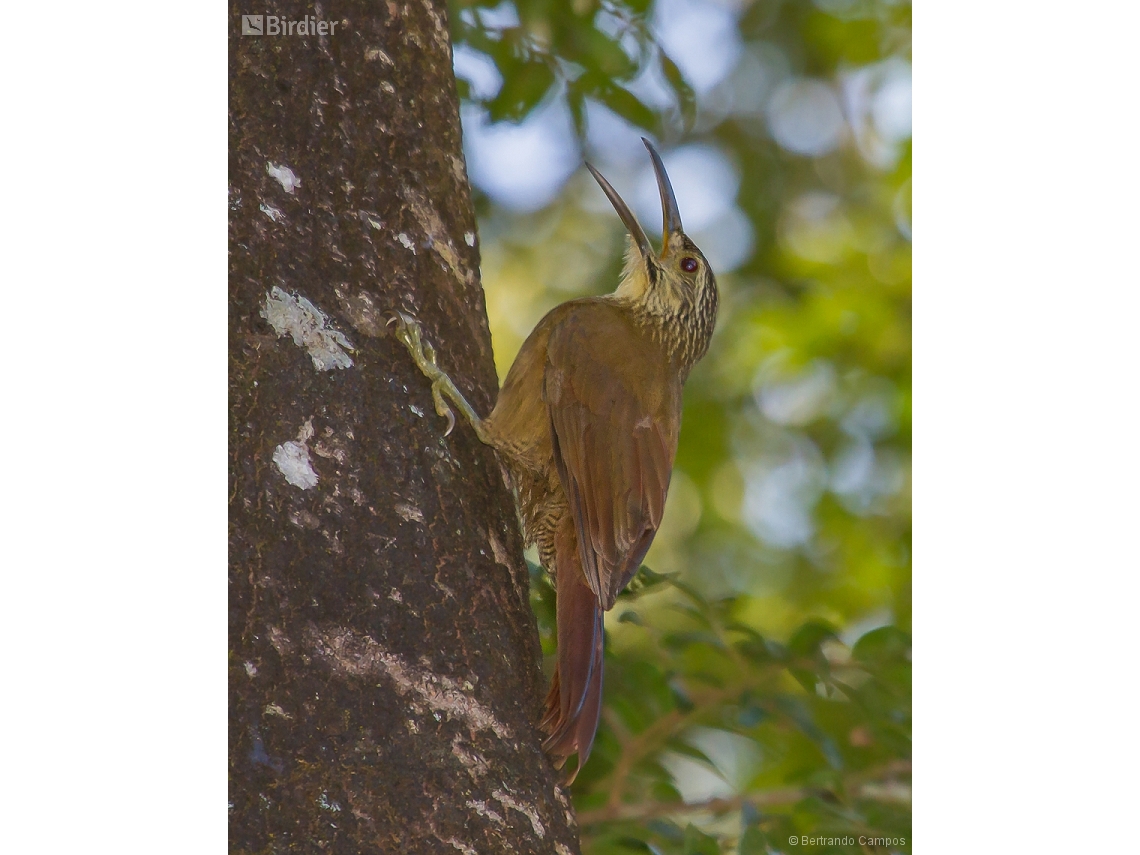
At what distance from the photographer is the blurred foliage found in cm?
259

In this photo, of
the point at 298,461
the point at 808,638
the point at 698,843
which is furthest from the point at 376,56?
the point at 698,843

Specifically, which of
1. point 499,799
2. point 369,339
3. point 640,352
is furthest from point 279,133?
point 499,799

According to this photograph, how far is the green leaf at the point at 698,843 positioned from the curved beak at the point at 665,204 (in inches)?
Result: 68.7

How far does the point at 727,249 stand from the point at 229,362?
182 centimetres

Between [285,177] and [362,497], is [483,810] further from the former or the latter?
[285,177]

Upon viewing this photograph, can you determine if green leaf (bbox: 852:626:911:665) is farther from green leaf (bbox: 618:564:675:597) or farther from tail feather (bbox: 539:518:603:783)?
tail feather (bbox: 539:518:603:783)

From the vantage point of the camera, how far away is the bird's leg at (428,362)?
215 centimetres

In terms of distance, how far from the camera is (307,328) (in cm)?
208

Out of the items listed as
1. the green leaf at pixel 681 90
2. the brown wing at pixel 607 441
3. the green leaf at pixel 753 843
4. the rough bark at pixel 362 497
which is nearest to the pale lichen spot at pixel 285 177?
the rough bark at pixel 362 497

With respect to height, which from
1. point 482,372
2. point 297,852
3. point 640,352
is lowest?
point 297,852

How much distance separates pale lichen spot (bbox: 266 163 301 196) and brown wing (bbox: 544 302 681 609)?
79cm

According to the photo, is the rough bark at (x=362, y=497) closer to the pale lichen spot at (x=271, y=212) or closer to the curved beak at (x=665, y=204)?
the pale lichen spot at (x=271, y=212)

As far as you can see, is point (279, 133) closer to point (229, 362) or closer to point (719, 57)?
point (229, 362)

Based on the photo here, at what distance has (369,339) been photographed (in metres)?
2.12
